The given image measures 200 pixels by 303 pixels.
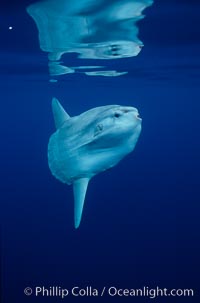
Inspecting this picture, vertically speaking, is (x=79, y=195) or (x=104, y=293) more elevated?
(x=79, y=195)

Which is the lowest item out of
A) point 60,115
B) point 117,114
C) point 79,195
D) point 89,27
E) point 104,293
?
point 104,293

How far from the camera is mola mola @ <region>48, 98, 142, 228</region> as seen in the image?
24.8 feet

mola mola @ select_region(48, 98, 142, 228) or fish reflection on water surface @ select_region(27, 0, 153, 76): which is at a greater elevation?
fish reflection on water surface @ select_region(27, 0, 153, 76)

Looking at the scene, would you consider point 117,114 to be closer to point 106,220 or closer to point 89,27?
point 89,27

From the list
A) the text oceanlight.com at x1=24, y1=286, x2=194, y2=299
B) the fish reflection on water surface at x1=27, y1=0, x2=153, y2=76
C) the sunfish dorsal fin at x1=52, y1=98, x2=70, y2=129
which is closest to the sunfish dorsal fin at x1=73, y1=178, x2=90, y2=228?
the sunfish dorsal fin at x1=52, y1=98, x2=70, y2=129

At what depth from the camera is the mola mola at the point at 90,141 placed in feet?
24.8

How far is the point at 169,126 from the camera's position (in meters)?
91.7

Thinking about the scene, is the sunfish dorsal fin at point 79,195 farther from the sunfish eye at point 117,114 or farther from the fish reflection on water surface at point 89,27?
the fish reflection on water surface at point 89,27

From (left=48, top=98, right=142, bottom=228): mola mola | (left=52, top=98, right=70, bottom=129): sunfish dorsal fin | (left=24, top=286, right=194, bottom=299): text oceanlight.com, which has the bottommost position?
(left=24, top=286, right=194, bottom=299): text oceanlight.com

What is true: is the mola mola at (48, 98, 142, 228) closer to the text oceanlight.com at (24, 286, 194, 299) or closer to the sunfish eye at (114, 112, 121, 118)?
the sunfish eye at (114, 112, 121, 118)

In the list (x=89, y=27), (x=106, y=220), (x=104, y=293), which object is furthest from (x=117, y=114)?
(x=106, y=220)

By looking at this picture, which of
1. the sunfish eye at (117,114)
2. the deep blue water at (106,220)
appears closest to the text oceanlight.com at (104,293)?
the deep blue water at (106,220)

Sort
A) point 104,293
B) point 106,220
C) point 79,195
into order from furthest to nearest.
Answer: point 106,220
point 104,293
point 79,195

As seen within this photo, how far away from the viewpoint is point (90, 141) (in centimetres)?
816
